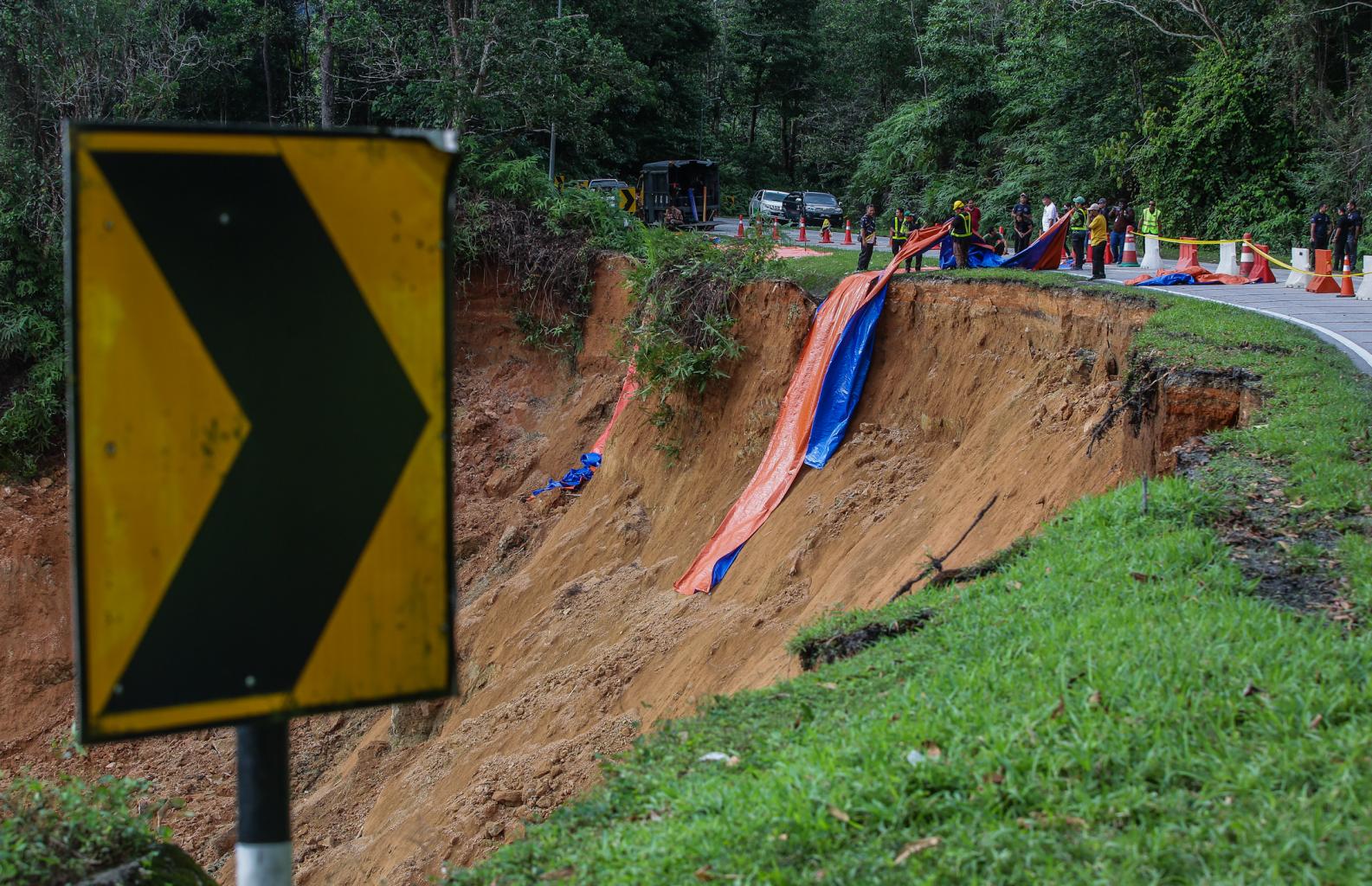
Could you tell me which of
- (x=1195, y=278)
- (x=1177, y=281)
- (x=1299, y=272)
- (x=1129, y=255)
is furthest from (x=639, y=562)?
(x=1129, y=255)

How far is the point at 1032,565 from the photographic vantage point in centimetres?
682

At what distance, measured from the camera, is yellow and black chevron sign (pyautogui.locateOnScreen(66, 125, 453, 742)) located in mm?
1991

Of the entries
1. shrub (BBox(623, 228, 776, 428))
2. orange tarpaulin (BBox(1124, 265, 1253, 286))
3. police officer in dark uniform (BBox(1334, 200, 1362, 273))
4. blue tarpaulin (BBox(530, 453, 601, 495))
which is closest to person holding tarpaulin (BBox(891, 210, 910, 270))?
shrub (BBox(623, 228, 776, 428))

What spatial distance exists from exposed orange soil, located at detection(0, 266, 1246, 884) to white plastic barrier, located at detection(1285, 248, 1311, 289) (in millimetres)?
8236

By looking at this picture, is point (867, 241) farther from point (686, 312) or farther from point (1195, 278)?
point (1195, 278)

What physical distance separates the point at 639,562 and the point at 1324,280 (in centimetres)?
1175

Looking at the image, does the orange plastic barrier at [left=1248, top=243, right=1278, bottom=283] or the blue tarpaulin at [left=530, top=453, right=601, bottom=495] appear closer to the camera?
the blue tarpaulin at [left=530, top=453, right=601, bottom=495]

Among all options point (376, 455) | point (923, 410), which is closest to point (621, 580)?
point (923, 410)

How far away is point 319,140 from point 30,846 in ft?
10.3

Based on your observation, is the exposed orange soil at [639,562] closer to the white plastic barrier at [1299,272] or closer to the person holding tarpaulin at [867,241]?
the person holding tarpaulin at [867,241]

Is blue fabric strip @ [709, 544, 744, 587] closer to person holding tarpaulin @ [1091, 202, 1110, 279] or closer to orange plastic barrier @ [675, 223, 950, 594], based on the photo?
orange plastic barrier @ [675, 223, 950, 594]

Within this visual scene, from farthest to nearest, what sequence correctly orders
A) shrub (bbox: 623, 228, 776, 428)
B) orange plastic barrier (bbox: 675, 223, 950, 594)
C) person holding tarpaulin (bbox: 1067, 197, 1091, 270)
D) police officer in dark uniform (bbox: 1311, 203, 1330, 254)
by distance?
police officer in dark uniform (bbox: 1311, 203, 1330, 254)
person holding tarpaulin (bbox: 1067, 197, 1091, 270)
shrub (bbox: 623, 228, 776, 428)
orange plastic barrier (bbox: 675, 223, 950, 594)

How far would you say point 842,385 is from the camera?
1513 cm

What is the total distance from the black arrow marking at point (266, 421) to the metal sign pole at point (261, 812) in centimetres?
16
